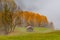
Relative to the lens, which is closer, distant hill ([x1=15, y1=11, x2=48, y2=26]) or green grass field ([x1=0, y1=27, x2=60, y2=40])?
green grass field ([x1=0, y1=27, x2=60, y2=40])

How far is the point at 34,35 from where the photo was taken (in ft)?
10.6

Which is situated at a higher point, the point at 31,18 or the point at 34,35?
the point at 31,18

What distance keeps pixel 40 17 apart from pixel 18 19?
1.21 ft

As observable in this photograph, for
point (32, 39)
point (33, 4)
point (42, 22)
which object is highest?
point (33, 4)

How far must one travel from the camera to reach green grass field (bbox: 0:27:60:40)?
3191mm

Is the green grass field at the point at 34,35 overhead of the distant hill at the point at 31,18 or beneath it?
beneath

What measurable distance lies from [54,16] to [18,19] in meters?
0.60

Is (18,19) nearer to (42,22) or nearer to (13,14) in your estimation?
(13,14)

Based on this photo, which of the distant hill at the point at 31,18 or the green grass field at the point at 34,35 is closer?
A: the green grass field at the point at 34,35

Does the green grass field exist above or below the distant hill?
below

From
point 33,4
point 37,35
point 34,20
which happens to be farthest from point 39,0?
point 37,35

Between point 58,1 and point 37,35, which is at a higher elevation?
point 58,1

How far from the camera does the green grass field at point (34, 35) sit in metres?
3.19

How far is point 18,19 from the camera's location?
10.9 ft
